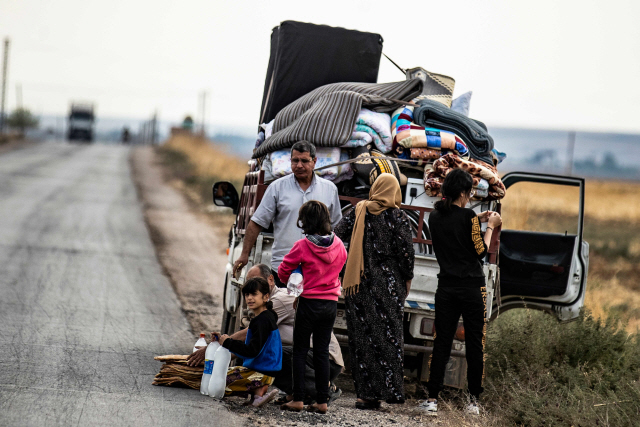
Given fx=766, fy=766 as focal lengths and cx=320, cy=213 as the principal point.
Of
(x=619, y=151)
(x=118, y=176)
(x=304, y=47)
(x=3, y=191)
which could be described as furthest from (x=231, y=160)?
(x=619, y=151)

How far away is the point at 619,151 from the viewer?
168250 millimetres

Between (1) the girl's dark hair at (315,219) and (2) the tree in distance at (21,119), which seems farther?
(2) the tree in distance at (21,119)

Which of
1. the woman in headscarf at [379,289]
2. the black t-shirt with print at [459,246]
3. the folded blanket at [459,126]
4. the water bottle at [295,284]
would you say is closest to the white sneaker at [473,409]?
the woman in headscarf at [379,289]

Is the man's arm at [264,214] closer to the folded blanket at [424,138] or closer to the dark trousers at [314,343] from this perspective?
the dark trousers at [314,343]

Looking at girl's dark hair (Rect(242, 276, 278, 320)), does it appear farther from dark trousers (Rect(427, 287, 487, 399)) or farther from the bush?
the bush

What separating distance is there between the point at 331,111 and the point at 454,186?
1.38 m

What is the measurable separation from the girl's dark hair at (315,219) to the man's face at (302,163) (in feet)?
1.91

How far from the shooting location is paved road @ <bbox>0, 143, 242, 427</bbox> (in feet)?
16.1

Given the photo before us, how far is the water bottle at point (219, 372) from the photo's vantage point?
17.7ft

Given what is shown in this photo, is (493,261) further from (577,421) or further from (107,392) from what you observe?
(107,392)

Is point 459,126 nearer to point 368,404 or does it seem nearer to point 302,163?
point 302,163

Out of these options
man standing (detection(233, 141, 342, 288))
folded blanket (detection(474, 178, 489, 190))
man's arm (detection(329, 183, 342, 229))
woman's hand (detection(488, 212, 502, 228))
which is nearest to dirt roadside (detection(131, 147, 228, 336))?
man standing (detection(233, 141, 342, 288))

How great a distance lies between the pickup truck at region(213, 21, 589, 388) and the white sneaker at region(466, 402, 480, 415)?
0.51 meters

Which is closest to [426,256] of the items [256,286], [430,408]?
[430,408]
